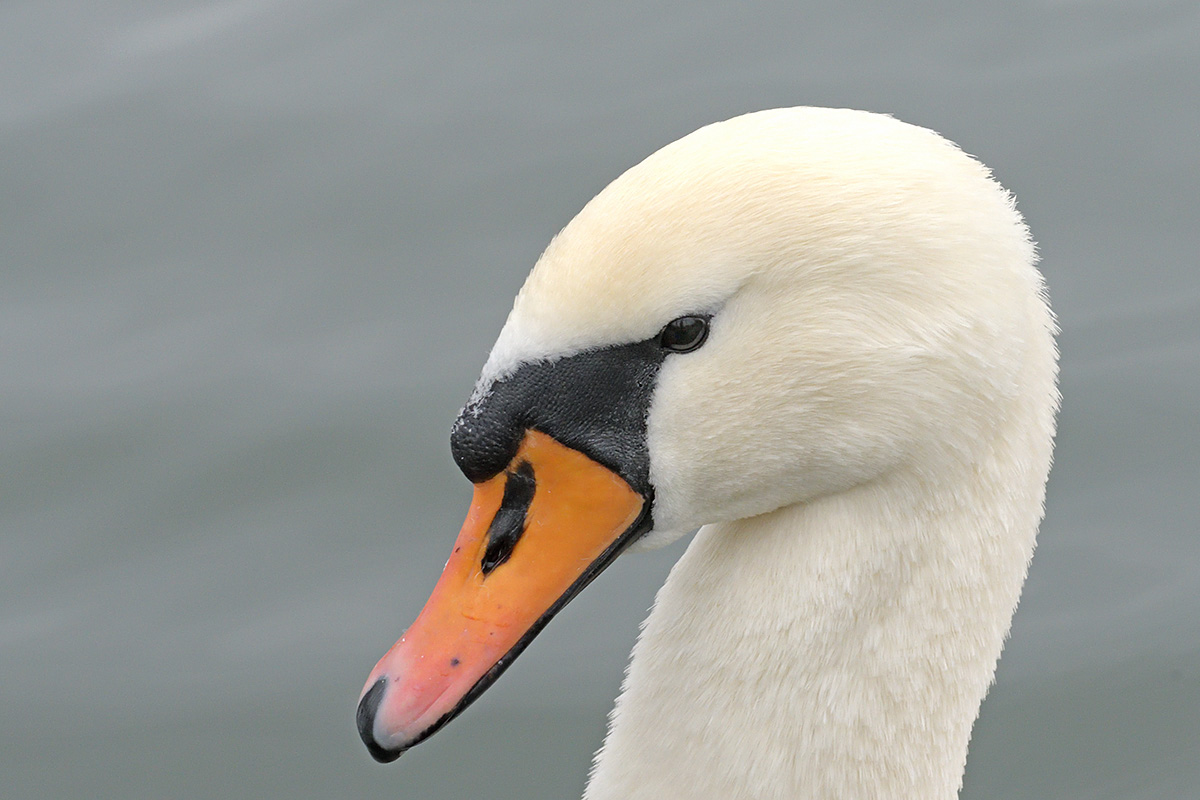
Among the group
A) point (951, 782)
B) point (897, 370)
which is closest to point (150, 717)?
point (951, 782)

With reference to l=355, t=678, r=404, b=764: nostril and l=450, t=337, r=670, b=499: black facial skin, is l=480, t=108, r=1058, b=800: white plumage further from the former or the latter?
l=355, t=678, r=404, b=764: nostril

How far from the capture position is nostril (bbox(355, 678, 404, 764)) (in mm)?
2725

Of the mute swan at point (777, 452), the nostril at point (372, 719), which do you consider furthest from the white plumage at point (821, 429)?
the nostril at point (372, 719)

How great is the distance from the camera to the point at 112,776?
4.53 metres

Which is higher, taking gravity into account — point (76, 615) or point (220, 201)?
point (220, 201)

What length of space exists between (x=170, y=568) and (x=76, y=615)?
1.01 ft

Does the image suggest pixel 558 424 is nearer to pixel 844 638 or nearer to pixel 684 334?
pixel 684 334

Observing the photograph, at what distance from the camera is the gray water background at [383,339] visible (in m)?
4.60

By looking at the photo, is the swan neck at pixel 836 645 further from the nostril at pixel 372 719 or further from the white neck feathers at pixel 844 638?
the nostril at pixel 372 719

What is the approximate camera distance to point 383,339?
546 centimetres

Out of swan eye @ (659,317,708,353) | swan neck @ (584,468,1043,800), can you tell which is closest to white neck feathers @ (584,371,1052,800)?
swan neck @ (584,468,1043,800)

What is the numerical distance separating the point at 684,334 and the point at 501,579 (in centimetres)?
54

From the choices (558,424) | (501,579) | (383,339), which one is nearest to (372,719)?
(501,579)

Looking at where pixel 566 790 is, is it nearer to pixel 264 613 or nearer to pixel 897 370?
pixel 264 613
